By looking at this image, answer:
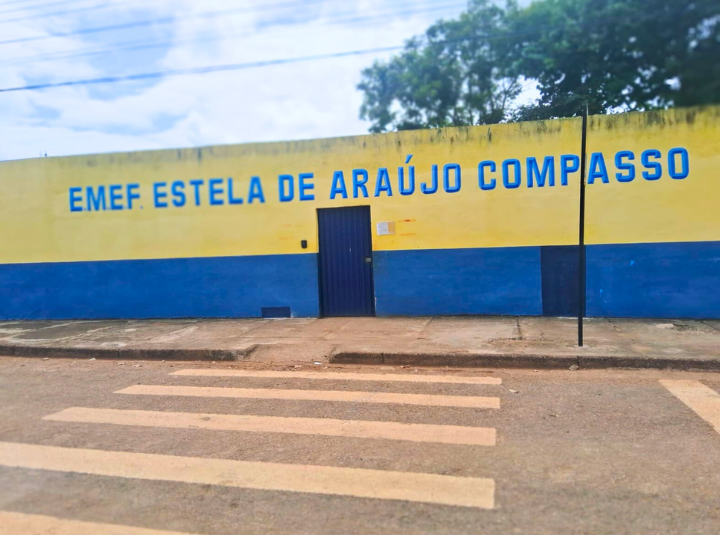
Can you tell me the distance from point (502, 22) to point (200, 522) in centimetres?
905

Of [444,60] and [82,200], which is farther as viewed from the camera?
[444,60]

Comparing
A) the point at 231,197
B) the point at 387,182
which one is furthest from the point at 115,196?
the point at 387,182

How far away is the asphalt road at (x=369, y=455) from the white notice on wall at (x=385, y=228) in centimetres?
392

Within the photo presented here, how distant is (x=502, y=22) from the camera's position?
9.28 meters

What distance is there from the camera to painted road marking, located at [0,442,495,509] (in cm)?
330

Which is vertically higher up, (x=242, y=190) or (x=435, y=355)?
(x=242, y=190)

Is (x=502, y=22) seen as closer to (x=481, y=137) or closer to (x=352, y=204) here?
(x=481, y=137)

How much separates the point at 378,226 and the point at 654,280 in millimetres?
4668

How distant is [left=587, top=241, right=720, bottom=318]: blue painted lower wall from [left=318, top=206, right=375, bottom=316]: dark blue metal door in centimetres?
385

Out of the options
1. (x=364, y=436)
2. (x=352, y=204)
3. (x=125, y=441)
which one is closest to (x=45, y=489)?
(x=125, y=441)

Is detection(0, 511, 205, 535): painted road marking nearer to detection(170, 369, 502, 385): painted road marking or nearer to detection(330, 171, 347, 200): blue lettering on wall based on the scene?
detection(170, 369, 502, 385): painted road marking

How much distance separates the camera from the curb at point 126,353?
7.48m

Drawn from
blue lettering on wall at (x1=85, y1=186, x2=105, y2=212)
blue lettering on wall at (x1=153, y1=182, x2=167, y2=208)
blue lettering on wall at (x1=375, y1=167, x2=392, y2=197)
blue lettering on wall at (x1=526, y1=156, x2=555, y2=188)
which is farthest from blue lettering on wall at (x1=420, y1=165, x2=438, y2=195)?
blue lettering on wall at (x1=85, y1=186, x2=105, y2=212)

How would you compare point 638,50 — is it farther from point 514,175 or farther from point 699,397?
point 514,175
